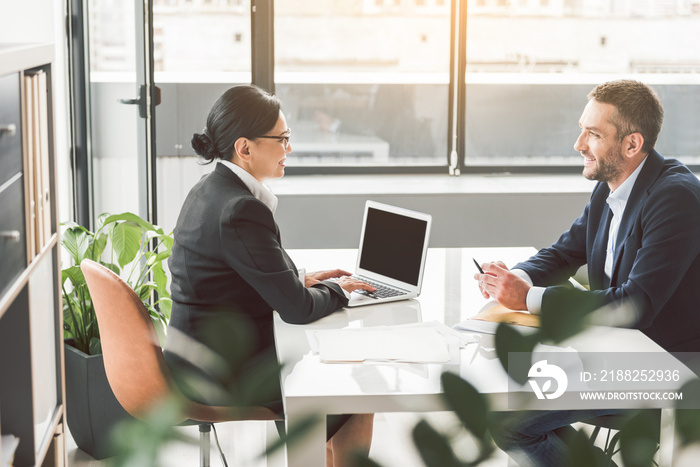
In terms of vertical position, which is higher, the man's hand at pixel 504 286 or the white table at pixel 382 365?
the man's hand at pixel 504 286

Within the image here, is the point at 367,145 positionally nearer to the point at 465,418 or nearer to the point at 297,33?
the point at 297,33

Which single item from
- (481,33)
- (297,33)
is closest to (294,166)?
(297,33)

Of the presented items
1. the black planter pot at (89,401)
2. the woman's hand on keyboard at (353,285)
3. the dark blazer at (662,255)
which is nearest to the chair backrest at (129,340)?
the woman's hand on keyboard at (353,285)

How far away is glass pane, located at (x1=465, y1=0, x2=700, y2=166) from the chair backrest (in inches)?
125

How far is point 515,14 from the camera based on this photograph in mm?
4730

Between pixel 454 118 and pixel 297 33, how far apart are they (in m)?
1.04

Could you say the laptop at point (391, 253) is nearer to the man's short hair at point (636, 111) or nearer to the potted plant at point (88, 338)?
the man's short hair at point (636, 111)

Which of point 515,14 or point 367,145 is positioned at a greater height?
point 515,14

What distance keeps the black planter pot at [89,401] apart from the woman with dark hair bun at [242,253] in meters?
0.71

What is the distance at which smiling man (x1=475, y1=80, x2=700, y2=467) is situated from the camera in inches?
79.2

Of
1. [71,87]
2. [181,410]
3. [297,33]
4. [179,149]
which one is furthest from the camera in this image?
[297,33]

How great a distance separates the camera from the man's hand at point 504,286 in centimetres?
213

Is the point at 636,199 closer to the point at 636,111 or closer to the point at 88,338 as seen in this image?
the point at 636,111

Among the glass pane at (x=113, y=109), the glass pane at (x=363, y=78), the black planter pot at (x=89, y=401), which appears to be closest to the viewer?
the black planter pot at (x=89, y=401)
